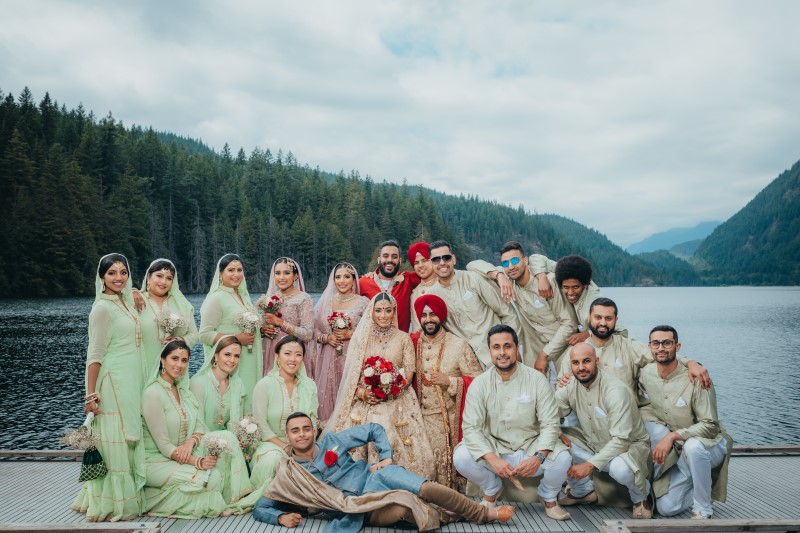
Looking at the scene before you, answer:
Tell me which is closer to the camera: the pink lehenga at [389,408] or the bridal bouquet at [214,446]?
the bridal bouquet at [214,446]

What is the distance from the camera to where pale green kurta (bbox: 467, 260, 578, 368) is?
6871mm

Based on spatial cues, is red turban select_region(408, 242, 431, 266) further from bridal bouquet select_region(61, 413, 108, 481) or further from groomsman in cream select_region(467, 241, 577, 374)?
bridal bouquet select_region(61, 413, 108, 481)

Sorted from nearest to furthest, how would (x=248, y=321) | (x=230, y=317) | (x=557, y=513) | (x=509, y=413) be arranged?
(x=557, y=513), (x=509, y=413), (x=248, y=321), (x=230, y=317)

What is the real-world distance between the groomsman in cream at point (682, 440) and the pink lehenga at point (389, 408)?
87.1 inches

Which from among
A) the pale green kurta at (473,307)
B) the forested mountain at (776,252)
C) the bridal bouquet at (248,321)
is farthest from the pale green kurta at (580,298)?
the forested mountain at (776,252)

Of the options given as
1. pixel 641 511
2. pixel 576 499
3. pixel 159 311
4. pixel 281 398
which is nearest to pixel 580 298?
pixel 576 499

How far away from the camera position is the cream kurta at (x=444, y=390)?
6.31 meters

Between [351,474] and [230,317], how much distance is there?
2477 millimetres

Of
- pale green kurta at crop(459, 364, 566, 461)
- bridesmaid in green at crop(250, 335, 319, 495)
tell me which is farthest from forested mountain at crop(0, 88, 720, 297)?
pale green kurta at crop(459, 364, 566, 461)

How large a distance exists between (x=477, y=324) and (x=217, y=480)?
10.9ft

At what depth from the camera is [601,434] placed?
5758 millimetres

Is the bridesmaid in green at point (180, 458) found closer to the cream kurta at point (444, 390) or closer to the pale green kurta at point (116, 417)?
the pale green kurta at point (116, 417)

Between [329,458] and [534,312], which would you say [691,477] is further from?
[329,458]

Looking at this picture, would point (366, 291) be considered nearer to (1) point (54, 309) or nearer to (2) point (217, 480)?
(2) point (217, 480)
